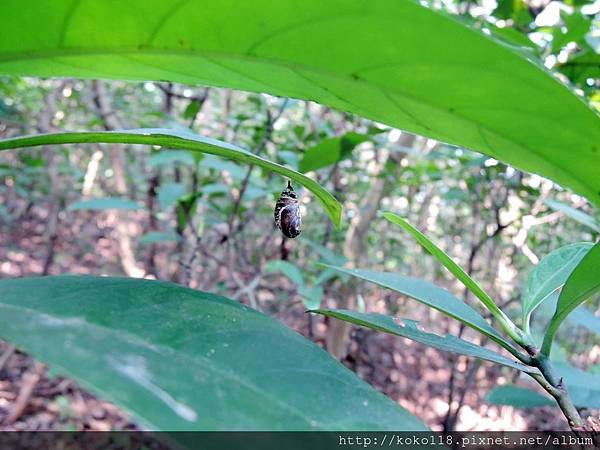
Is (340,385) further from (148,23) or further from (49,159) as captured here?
(49,159)

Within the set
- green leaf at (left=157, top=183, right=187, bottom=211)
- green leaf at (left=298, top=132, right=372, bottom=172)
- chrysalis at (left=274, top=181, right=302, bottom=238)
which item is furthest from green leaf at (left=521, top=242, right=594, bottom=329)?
green leaf at (left=157, top=183, right=187, bottom=211)

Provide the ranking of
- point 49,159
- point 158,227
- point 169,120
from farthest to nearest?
point 49,159 < point 158,227 < point 169,120

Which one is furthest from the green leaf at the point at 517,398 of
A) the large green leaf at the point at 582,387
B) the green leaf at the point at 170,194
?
the green leaf at the point at 170,194

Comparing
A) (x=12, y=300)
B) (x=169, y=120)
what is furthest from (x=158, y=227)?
(x=12, y=300)

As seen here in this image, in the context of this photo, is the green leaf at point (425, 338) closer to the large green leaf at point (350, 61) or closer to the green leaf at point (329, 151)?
the large green leaf at point (350, 61)

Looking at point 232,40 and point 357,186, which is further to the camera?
point 357,186
